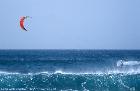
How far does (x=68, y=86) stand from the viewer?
25000 millimetres

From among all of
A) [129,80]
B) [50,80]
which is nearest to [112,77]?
[129,80]

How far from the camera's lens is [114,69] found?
47.5 meters

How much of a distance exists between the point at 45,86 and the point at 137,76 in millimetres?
7235

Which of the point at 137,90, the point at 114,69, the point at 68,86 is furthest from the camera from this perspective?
the point at 114,69

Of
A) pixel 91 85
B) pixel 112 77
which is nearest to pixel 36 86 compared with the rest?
pixel 91 85

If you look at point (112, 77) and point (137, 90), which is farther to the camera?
point (112, 77)

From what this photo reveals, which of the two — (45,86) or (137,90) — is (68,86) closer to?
(45,86)

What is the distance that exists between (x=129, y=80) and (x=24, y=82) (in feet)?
26.0

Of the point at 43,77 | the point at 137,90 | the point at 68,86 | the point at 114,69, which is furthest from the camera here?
the point at 114,69

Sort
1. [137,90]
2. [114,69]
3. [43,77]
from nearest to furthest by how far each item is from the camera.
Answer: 1. [137,90]
2. [43,77]
3. [114,69]

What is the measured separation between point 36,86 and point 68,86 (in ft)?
7.84

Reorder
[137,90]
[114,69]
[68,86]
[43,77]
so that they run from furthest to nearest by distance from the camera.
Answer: [114,69] → [43,77] → [68,86] → [137,90]

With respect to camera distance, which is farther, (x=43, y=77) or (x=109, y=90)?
(x=43, y=77)

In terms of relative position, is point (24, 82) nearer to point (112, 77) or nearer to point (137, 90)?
point (112, 77)
